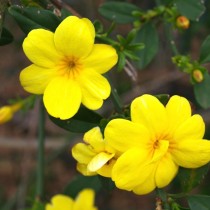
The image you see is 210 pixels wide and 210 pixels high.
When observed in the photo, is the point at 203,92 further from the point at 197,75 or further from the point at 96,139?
the point at 96,139

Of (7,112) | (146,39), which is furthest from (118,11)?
(7,112)

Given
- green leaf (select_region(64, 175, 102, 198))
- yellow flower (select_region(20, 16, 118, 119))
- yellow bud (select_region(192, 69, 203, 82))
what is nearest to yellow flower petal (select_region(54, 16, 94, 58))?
yellow flower (select_region(20, 16, 118, 119))

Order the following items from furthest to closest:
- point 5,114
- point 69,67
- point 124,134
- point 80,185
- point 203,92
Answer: point 80,185 → point 5,114 → point 203,92 → point 69,67 → point 124,134

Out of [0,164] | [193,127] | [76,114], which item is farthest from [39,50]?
[0,164]

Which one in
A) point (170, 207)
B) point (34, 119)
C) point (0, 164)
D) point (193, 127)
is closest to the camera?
point (193, 127)

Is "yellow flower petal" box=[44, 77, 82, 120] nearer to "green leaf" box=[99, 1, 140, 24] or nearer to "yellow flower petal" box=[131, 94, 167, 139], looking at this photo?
"yellow flower petal" box=[131, 94, 167, 139]

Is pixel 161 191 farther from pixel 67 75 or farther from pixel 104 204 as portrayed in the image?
pixel 104 204

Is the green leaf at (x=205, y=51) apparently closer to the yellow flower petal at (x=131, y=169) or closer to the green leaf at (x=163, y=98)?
the green leaf at (x=163, y=98)
